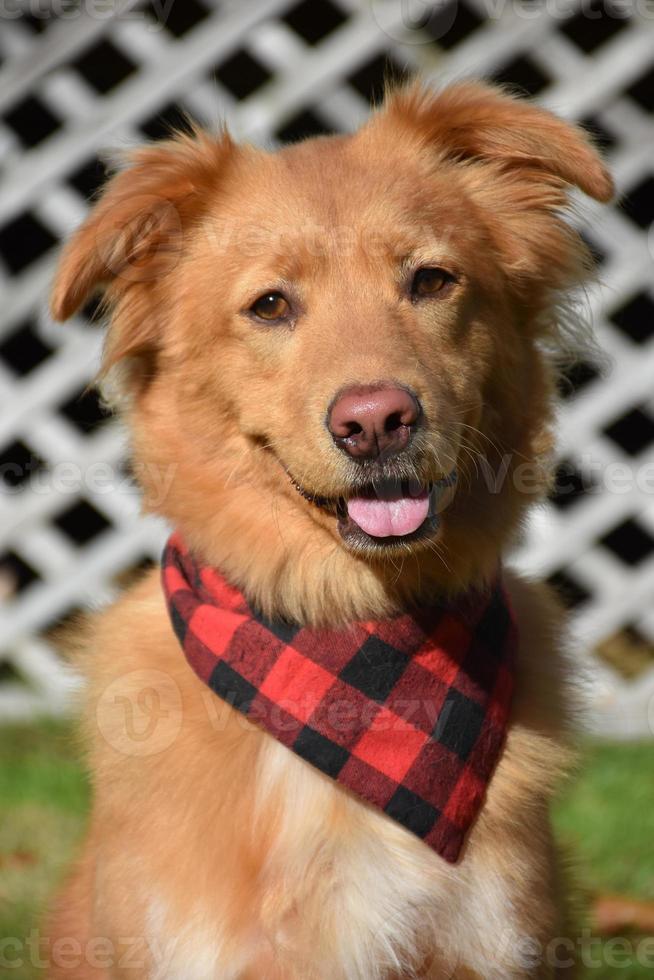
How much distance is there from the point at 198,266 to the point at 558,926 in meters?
1.67

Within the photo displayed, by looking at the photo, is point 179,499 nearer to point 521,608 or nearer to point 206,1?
point 521,608

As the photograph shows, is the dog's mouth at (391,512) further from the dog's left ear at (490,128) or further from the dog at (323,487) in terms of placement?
the dog's left ear at (490,128)

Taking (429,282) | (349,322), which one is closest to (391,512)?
(349,322)

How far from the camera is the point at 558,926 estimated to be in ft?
8.39

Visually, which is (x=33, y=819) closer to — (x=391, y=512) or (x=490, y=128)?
(x=391, y=512)

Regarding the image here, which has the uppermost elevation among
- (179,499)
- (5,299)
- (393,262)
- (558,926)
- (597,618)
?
(393,262)

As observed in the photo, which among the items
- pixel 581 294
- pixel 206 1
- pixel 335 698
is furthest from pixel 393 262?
pixel 206 1

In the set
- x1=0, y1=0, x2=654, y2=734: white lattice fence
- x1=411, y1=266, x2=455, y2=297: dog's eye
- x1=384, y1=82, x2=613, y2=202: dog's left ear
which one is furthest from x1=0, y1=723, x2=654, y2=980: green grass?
x1=384, y1=82, x2=613, y2=202: dog's left ear

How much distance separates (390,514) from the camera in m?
2.44

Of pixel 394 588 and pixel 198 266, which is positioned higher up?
pixel 198 266

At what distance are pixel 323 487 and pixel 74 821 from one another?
227 cm

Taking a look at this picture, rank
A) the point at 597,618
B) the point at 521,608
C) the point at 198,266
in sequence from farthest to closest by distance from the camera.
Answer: the point at 597,618 < the point at 521,608 < the point at 198,266

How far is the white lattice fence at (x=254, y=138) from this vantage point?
15.6 ft

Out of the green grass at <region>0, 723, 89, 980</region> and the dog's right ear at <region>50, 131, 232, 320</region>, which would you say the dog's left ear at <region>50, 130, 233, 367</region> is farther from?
the green grass at <region>0, 723, 89, 980</region>
